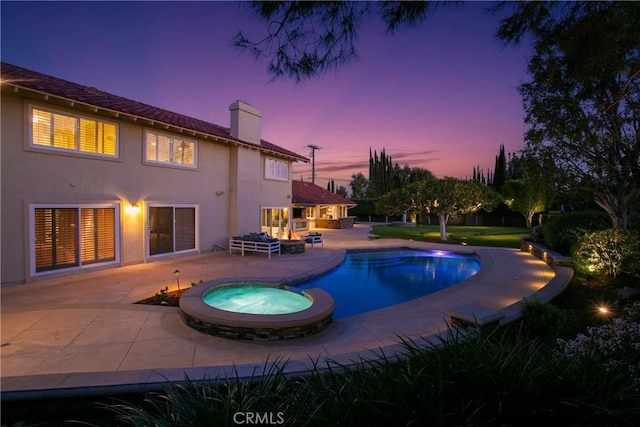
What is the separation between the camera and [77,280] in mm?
10320

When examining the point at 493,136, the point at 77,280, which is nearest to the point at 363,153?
the point at 493,136

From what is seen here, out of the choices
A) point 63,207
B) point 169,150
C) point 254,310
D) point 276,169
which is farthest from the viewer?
point 276,169

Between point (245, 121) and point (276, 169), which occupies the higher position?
point (245, 121)

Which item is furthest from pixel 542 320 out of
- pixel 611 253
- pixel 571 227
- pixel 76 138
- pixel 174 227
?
pixel 76 138

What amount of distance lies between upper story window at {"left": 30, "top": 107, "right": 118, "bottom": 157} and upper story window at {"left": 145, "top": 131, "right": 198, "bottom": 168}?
1.41m

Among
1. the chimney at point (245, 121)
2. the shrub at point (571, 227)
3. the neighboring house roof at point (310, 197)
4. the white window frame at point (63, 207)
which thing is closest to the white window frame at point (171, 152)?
the white window frame at point (63, 207)

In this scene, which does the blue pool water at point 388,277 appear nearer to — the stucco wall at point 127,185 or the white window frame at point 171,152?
the stucco wall at point 127,185

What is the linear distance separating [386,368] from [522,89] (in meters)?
11.9

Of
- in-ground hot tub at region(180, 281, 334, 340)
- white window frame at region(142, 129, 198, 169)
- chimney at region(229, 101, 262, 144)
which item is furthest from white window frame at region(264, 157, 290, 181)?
in-ground hot tub at region(180, 281, 334, 340)

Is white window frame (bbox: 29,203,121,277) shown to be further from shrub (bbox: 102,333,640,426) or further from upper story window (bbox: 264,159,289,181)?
shrub (bbox: 102,333,640,426)

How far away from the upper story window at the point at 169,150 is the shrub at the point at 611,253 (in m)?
15.3

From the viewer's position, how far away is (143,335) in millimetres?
6219

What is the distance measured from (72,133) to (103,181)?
70.7 inches

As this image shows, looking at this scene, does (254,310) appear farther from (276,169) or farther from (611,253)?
(276,169)
